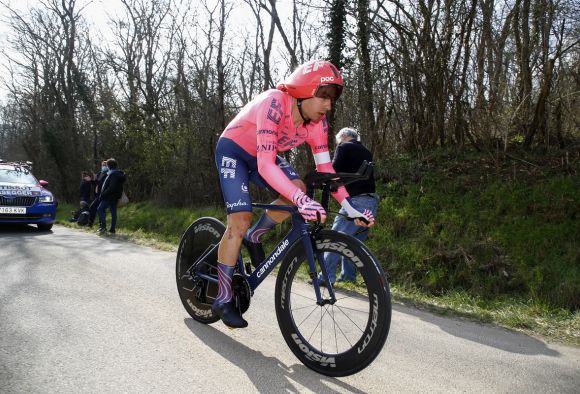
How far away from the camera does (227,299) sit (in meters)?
3.41

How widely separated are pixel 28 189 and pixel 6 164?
5.23 feet

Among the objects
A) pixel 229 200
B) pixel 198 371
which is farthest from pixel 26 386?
pixel 229 200

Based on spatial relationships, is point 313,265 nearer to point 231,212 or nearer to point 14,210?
point 231,212

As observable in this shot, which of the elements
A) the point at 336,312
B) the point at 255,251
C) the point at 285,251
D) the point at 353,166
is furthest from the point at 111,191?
the point at 336,312

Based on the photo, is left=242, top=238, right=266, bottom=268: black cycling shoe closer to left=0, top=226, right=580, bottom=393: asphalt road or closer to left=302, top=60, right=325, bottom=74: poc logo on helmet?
left=0, top=226, right=580, bottom=393: asphalt road

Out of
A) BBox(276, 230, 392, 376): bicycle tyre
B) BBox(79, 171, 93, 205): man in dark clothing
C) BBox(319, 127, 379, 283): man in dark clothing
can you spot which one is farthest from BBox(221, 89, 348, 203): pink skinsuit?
BBox(79, 171, 93, 205): man in dark clothing

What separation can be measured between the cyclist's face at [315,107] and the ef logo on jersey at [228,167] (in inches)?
25.8

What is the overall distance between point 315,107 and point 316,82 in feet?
0.59

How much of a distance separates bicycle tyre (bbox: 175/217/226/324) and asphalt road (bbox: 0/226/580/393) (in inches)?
5.0

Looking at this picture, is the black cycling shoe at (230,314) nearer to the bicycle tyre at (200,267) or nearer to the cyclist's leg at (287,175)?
the bicycle tyre at (200,267)

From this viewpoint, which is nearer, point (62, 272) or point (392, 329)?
point (392, 329)

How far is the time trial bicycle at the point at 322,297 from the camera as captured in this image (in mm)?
2686

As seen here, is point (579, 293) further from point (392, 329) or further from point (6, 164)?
point (6, 164)

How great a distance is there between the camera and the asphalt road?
8.98 feet
